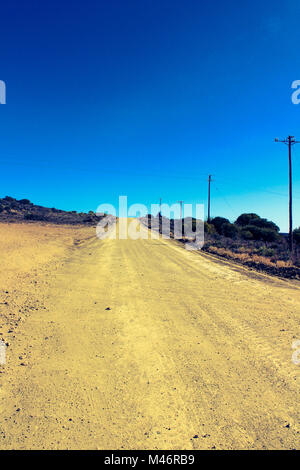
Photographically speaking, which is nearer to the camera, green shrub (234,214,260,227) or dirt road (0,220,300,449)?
dirt road (0,220,300,449)

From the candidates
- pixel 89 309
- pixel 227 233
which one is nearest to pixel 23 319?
pixel 89 309

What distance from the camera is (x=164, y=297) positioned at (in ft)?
21.3

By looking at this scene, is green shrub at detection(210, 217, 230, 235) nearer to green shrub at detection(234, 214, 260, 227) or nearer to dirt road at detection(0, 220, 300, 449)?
green shrub at detection(234, 214, 260, 227)

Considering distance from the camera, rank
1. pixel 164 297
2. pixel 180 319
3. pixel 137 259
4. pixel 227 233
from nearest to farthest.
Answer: pixel 180 319 < pixel 164 297 < pixel 137 259 < pixel 227 233

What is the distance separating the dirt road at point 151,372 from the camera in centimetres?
239

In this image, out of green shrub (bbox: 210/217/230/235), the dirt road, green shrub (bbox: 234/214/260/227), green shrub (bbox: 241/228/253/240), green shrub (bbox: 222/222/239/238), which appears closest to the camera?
the dirt road

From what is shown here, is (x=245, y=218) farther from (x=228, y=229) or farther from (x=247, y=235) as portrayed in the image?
(x=247, y=235)

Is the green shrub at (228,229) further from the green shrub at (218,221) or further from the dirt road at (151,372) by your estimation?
the dirt road at (151,372)

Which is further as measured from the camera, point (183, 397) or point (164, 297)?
point (164, 297)

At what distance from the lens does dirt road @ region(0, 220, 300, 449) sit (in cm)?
239

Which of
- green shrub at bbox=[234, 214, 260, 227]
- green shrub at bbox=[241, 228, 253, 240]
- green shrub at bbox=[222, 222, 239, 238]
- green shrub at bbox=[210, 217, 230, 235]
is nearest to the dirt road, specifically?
green shrub at bbox=[241, 228, 253, 240]

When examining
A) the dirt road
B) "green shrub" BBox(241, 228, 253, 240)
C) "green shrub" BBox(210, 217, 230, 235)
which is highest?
"green shrub" BBox(210, 217, 230, 235)

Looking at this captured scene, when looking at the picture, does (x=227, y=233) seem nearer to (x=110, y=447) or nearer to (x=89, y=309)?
(x=89, y=309)
